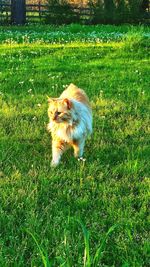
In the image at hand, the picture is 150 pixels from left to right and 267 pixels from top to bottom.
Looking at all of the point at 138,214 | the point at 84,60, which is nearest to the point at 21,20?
the point at 84,60

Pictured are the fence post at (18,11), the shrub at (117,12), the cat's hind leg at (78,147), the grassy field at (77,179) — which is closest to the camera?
the grassy field at (77,179)

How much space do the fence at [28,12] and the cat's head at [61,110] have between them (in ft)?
90.5

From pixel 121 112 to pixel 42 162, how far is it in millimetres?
3105

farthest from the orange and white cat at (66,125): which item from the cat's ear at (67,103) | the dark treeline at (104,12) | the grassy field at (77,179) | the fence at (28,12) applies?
the dark treeline at (104,12)

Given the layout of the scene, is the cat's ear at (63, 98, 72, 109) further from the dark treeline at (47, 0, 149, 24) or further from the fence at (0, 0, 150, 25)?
the dark treeline at (47, 0, 149, 24)

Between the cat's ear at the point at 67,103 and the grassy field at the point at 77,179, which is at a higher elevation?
the cat's ear at the point at 67,103

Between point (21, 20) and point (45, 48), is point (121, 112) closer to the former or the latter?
point (45, 48)

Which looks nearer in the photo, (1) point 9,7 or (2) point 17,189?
(2) point 17,189

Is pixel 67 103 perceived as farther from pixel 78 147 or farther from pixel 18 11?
pixel 18 11

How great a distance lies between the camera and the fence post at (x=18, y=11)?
32812 millimetres

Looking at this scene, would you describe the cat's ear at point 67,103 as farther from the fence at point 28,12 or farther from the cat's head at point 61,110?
the fence at point 28,12

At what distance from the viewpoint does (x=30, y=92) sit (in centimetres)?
1078

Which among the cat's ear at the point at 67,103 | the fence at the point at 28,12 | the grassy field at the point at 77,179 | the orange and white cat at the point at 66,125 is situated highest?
the fence at the point at 28,12

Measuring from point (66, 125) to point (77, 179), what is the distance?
0.86 metres
